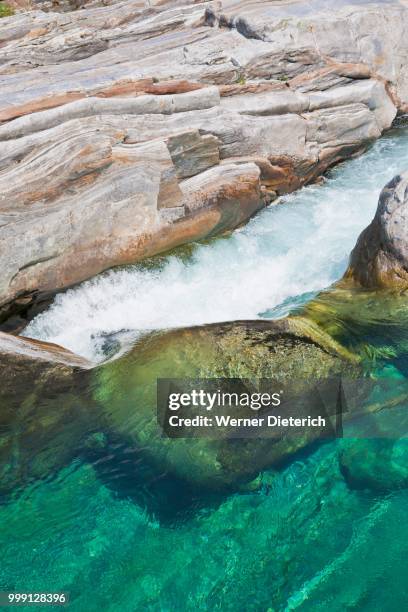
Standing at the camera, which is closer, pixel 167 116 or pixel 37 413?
pixel 37 413

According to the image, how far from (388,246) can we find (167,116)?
5057 mm

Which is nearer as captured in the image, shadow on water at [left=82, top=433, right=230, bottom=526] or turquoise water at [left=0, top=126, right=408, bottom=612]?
turquoise water at [left=0, top=126, right=408, bottom=612]

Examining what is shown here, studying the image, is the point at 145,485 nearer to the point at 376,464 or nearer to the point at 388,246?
the point at 376,464

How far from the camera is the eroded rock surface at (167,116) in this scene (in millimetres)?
11016

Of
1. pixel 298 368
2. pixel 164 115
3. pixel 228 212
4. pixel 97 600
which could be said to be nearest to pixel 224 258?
pixel 228 212

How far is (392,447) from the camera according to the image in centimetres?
787

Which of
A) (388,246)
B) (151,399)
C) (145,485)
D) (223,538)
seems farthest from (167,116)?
(223,538)

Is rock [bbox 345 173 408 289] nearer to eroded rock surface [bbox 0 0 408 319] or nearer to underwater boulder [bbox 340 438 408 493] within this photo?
underwater boulder [bbox 340 438 408 493]

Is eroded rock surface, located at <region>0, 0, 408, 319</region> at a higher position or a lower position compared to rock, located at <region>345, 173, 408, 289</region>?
higher

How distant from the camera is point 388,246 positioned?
982 cm

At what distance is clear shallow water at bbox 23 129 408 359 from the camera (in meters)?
10.7

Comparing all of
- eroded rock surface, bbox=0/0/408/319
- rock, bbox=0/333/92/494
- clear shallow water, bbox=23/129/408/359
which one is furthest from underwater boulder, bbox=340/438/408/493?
eroded rock surface, bbox=0/0/408/319

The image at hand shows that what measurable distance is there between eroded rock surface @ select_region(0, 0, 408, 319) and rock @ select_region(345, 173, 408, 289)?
3.54 m

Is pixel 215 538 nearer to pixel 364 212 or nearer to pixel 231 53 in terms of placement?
pixel 364 212
